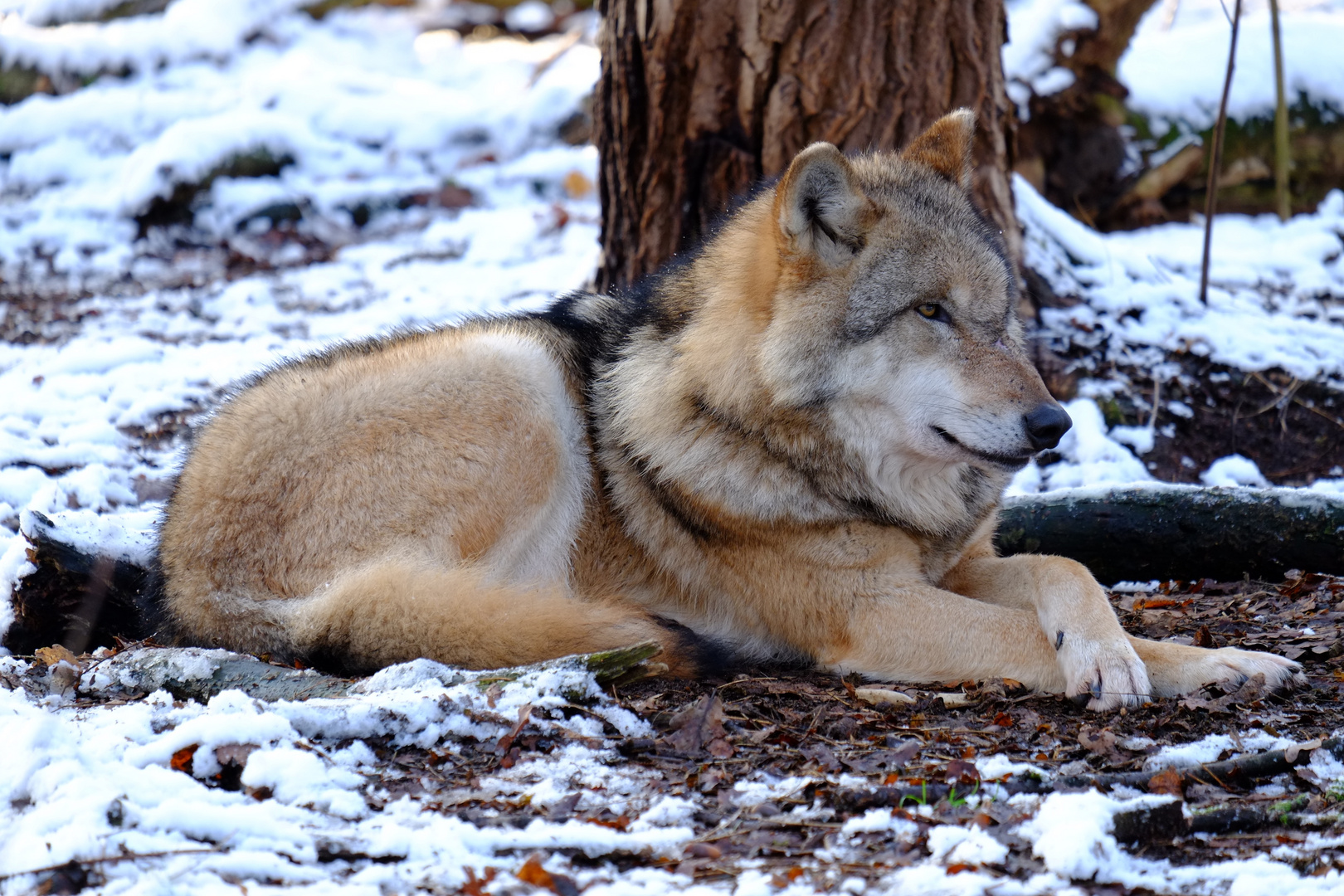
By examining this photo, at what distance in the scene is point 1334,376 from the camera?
618 centimetres

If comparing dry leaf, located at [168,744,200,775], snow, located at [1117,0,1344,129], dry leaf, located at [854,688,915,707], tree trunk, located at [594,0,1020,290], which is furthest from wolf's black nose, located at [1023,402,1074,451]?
snow, located at [1117,0,1344,129]

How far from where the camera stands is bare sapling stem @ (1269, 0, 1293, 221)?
6.82 m

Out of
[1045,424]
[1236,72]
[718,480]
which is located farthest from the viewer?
[1236,72]

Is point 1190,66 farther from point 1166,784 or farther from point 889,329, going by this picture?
point 1166,784

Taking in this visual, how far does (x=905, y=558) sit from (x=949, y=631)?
1.14 feet

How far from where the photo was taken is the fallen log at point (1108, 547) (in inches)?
157

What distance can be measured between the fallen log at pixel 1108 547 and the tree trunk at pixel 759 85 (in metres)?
2.16

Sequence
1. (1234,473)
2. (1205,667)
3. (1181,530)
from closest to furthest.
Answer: (1205,667)
(1181,530)
(1234,473)

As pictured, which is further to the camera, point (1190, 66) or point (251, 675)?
point (1190, 66)

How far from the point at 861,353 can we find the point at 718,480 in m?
0.71

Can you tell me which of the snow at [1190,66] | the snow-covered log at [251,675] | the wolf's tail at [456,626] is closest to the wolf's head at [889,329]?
the wolf's tail at [456,626]

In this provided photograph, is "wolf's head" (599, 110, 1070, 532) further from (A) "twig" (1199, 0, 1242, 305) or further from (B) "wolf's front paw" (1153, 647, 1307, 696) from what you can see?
(A) "twig" (1199, 0, 1242, 305)

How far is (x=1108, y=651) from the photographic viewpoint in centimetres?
344

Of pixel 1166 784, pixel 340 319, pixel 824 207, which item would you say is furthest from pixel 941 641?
pixel 340 319
